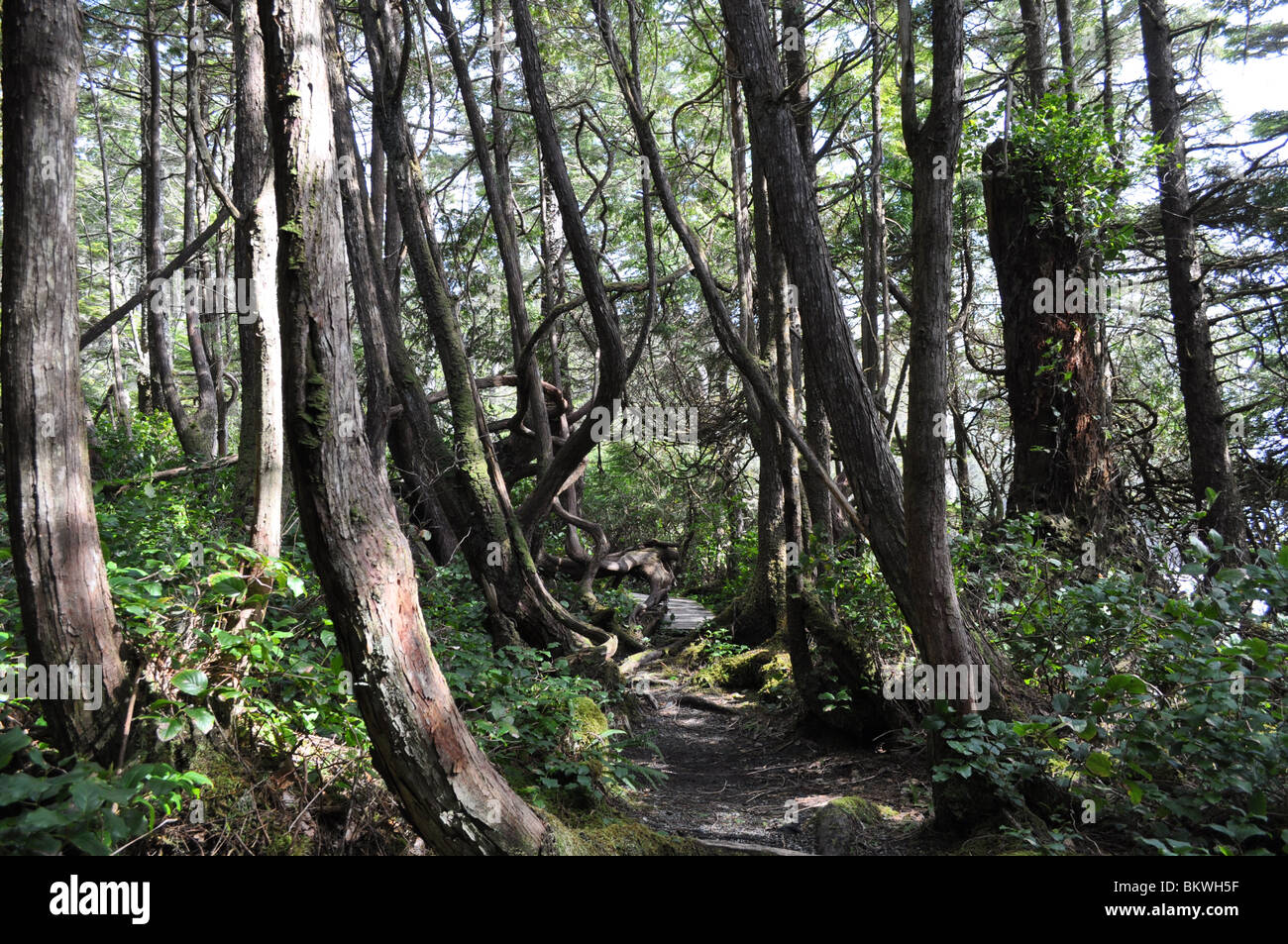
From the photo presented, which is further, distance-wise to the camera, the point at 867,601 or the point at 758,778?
the point at 867,601

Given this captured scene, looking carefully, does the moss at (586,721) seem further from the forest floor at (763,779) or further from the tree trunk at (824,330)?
the tree trunk at (824,330)

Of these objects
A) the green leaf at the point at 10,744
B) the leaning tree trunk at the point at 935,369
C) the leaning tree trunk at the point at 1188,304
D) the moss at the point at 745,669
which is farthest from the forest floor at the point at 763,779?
the leaning tree trunk at the point at 1188,304

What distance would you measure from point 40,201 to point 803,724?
6.19m

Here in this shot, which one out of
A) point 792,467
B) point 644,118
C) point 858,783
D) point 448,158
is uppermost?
point 448,158

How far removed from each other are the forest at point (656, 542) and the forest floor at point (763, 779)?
0.04 metres

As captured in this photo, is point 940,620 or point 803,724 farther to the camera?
point 803,724

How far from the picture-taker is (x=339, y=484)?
304cm

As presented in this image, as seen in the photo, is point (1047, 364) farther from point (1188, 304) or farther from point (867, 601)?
point (867, 601)

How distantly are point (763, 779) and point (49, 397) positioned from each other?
5.10 meters

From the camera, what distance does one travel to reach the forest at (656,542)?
3.19 metres

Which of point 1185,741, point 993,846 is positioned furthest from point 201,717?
point 1185,741

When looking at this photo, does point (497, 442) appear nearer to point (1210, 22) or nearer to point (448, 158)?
point (448, 158)

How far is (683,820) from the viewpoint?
509 centimetres
